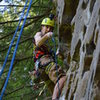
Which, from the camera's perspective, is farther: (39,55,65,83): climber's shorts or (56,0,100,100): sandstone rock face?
(39,55,65,83): climber's shorts

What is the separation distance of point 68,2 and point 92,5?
920 millimetres

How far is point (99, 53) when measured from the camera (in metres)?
2.50

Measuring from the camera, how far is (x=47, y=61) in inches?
163

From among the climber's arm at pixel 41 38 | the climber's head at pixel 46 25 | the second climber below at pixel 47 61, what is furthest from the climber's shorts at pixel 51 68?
the climber's head at pixel 46 25

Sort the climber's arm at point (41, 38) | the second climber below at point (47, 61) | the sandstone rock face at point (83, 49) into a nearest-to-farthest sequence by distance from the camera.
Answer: the sandstone rock face at point (83, 49) → the second climber below at point (47, 61) → the climber's arm at point (41, 38)

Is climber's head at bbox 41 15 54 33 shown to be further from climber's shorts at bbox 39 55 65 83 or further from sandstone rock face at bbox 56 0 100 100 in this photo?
climber's shorts at bbox 39 55 65 83

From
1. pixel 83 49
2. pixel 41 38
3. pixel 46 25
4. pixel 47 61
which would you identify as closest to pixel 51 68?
pixel 47 61

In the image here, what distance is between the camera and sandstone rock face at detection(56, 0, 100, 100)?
2.66 metres

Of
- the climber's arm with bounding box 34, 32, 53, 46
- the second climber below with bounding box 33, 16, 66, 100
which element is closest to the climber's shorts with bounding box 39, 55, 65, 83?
the second climber below with bounding box 33, 16, 66, 100

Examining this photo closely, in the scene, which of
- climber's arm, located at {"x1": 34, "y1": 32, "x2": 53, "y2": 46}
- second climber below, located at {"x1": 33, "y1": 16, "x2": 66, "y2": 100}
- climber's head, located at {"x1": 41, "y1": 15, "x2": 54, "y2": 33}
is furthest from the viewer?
climber's head, located at {"x1": 41, "y1": 15, "x2": 54, "y2": 33}

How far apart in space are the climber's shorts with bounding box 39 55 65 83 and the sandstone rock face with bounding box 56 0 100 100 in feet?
0.90

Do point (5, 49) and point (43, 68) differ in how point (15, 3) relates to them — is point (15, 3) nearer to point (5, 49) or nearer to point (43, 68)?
point (5, 49)

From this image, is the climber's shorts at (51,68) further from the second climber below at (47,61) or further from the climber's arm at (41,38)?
the climber's arm at (41,38)

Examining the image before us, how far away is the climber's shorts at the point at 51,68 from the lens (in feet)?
13.1
